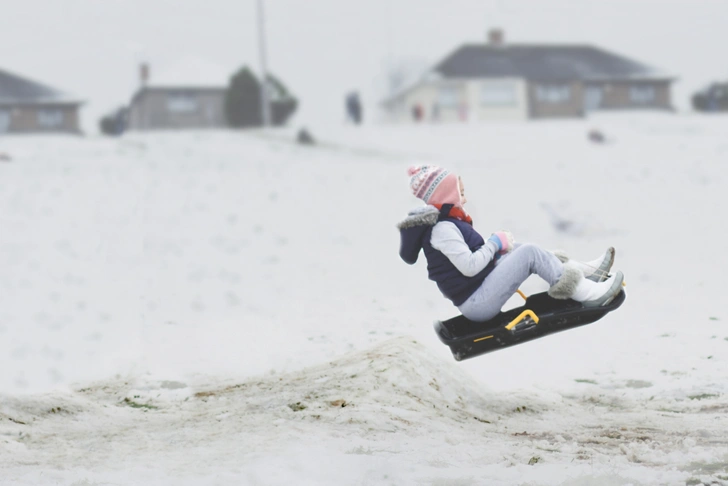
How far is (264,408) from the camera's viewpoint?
849 centimetres

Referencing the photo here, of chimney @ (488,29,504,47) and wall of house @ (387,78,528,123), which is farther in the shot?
chimney @ (488,29,504,47)

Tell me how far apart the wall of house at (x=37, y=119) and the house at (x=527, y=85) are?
1862 cm

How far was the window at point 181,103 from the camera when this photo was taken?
5897 centimetres

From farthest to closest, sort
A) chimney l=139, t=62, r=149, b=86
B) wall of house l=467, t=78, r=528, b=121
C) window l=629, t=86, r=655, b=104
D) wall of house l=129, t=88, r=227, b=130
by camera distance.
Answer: wall of house l=129, t=88, r=227, b=130, chimney l=139, t=62, r=149, b=86, window l=629, t=86, r=655, b=104, wall of house l=467, t=78, r=528, b=121

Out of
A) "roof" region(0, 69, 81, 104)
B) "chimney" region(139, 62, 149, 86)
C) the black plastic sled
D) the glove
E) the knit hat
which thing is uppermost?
"chimney" region(139, 62, 149, 86)

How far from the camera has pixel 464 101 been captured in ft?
174

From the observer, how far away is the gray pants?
6602mm

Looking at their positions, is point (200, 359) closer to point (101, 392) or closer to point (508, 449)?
point (101, 392)

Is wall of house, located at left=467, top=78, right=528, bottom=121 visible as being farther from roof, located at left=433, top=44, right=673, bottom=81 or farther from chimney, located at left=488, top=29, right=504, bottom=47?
chimney, located at left=488, top=29, right=504, bottom=47

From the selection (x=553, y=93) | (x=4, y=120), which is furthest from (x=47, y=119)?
(x=553, y=93)

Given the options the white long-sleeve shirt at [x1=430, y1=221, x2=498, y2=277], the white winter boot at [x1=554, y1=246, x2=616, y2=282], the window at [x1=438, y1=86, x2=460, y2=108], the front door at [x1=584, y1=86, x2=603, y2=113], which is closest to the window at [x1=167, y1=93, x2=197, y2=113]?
the window at [x1=438, y1=86, x2=460, y2=108]

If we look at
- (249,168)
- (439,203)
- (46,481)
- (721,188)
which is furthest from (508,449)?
(249,168)

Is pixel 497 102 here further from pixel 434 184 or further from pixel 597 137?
pixel 434 184

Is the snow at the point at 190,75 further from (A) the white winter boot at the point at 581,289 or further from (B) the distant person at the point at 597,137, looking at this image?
(A) the white winter boot at the point at 581,289
